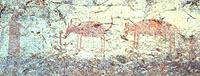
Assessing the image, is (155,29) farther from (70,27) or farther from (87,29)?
(70,27)

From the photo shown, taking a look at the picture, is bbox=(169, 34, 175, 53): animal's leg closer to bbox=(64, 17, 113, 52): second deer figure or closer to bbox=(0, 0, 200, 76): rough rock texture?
bbox=(0, 0, 200, 76): rough rock texture

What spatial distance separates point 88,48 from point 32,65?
22.2 inches

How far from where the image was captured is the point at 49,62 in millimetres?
4562

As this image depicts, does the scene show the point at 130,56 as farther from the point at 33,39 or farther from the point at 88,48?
the point at 33,39

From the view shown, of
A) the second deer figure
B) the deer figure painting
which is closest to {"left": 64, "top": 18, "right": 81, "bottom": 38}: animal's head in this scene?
the second deer figure

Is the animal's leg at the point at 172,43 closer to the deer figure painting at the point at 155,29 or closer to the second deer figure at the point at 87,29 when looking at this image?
→ the deer figure painting at the point at 155,29

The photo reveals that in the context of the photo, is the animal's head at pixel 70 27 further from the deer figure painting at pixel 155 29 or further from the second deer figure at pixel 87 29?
the deer figure painting at pixel 155 29

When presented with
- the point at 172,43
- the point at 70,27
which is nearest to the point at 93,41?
the point at 70,27

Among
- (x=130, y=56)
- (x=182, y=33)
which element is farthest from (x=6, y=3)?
(x=182, y=33)

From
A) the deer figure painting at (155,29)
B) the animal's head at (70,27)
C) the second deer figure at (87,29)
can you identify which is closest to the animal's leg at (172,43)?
the deer figure painting at (155,29)

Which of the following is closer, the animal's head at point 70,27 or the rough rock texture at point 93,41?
the rough rock texture at point 93,41

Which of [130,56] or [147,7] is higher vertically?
[147,7]

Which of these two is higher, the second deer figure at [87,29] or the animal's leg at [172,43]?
the second deer figure at [87,29]

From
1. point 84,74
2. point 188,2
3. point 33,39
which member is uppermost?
point 188,2
